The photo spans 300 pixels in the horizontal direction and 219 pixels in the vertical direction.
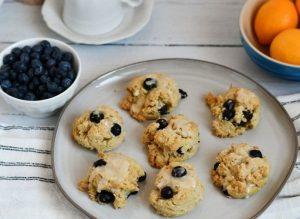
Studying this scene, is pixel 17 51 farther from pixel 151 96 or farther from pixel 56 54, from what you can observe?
pixel 151 96

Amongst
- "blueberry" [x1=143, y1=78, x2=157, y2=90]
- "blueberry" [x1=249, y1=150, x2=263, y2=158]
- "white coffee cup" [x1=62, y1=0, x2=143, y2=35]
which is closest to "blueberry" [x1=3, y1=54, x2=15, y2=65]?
"white coffee cup" [x1=62, y1=0, x2=143, y2=35]

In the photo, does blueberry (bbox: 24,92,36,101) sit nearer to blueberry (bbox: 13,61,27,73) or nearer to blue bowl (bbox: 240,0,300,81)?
blueberry (bbox: 13,61,27,73)

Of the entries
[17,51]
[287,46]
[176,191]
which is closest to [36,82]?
[17,51]

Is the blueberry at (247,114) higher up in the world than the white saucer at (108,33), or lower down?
higher up

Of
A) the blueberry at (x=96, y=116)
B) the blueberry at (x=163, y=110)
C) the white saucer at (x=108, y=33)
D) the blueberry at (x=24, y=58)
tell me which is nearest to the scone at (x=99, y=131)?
the blueberry at (x=96, y=116)

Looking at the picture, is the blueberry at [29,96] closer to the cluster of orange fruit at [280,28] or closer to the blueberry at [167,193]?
the blueberry at [167,193]

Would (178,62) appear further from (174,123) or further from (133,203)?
(133,203)
